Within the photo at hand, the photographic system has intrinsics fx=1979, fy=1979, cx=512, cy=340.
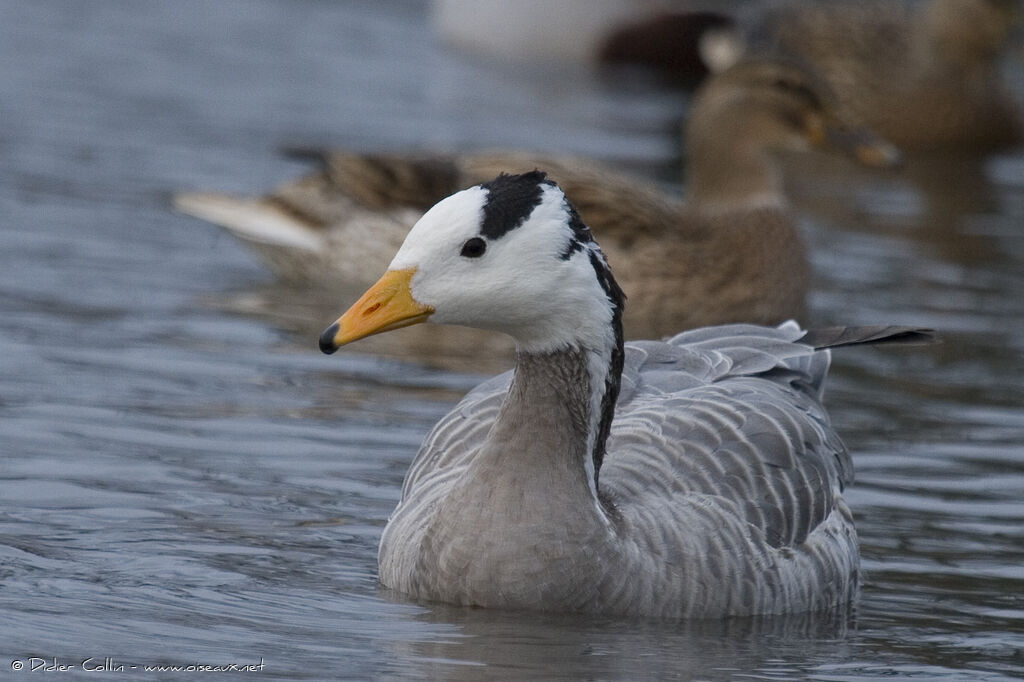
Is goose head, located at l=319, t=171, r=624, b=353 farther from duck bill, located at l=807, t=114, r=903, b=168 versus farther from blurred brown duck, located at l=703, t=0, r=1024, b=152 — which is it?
blurred brown duck, located at l=703, t=0, r=1024, b=152

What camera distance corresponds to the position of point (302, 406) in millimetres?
9633

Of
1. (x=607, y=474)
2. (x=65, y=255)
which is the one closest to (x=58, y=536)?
(x=607, y=474)

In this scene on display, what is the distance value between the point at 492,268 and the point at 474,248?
9 cm

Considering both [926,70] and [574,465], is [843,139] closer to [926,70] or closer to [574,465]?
[926,70]

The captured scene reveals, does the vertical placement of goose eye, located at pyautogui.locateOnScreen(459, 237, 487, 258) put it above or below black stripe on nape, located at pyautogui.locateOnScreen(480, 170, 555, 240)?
below

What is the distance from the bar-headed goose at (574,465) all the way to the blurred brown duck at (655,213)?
4207mm

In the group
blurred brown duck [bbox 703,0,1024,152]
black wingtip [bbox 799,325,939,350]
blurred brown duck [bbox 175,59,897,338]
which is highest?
blurred brown duck [bbox 703,0,1024,152]

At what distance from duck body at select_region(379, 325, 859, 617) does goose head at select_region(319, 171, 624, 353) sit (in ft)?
0.97

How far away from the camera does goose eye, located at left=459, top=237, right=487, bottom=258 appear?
6.45m

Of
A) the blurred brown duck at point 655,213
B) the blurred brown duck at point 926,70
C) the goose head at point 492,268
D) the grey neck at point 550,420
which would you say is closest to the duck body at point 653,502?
the grey neck at point 550,420

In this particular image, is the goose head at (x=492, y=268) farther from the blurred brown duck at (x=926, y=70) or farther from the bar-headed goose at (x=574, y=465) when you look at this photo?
the blurred brown duck at (x=926, y=70)

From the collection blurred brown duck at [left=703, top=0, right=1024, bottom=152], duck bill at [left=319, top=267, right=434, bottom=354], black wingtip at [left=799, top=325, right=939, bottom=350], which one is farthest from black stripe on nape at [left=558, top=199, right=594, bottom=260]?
blurred brown duck at [left=703, top=0, right=1024, bottom=152]

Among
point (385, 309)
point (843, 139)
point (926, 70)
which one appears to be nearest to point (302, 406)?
point (385, 309)

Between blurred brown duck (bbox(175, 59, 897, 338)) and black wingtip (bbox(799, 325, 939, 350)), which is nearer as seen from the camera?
black wingtip (bbox(799, 325, 939, 350))
